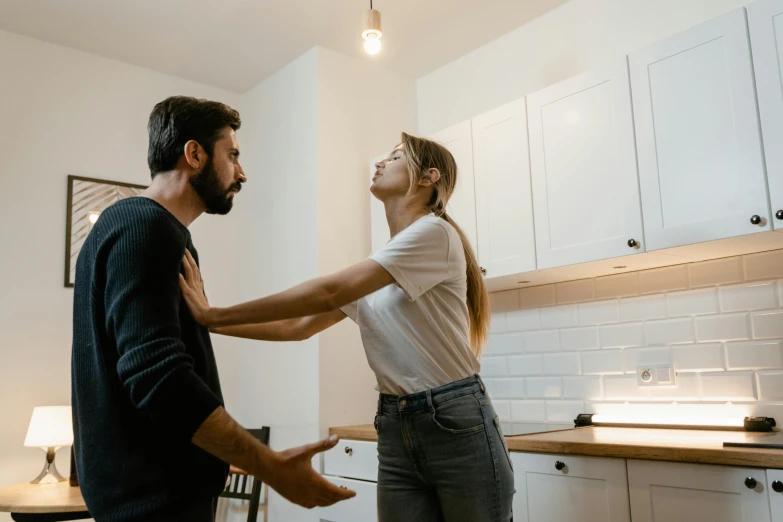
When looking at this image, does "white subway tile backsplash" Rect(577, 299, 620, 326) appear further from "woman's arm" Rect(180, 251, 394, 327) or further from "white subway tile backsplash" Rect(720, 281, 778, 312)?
"woman's arm" Rect(180, 251, 394, 327)

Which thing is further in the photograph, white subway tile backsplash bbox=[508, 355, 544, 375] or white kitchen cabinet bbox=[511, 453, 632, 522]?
white subway tile backsplash bbox=[508, 355, 544, 375]

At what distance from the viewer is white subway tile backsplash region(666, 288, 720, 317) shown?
2.43 meters

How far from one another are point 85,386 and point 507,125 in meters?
2.12

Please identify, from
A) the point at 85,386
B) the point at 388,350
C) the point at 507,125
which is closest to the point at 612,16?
the point at 507,125

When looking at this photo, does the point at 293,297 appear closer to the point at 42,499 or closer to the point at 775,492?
the point at 775,492

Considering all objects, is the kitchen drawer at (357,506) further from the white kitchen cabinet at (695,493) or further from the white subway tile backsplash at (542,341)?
the white kitchen cabinet at (695,493)

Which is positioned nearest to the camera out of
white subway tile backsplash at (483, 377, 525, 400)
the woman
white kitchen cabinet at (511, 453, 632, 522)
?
the woman

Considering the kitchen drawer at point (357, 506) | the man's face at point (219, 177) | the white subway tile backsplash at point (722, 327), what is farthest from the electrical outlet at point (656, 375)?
the man's face at point (219, 177)

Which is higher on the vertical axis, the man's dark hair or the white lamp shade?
the man's dark hair

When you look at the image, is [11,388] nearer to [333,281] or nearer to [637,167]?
[333,281]

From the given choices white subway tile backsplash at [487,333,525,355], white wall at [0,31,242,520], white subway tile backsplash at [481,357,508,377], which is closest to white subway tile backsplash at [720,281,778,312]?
white subway tile backsplash at [487,333,525,355]

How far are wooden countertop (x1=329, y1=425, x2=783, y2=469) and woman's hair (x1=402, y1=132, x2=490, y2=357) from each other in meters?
0.52

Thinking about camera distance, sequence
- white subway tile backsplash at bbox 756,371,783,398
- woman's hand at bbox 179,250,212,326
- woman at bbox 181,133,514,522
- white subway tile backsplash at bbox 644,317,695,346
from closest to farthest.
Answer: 1. woman's hand at bbox 179,250,212,326
2. woman at bbox 181,133,514,522
3. white subway tile backsplash at bbox 756,371,783,398
4. white subway tile backsplash at bbox 644,317,695,346

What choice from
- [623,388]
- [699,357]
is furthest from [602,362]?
[699,357]
